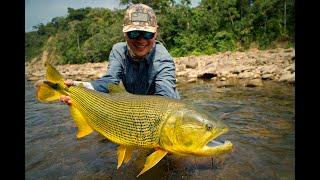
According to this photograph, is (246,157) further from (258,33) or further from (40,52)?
(40,52)

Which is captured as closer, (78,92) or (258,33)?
(78,92)

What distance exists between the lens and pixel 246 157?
181 inches

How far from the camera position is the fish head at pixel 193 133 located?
9.91 ft

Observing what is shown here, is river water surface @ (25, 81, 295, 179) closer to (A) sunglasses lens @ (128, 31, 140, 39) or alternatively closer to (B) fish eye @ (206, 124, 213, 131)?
(B) fish eye @ (206, 124, 213, 131)

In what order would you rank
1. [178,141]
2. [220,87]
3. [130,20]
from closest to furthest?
1. [178,141]
2. [130,20]
3. [220,87]

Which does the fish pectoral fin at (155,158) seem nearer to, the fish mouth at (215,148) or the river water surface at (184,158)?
the fish mouth at (215,148)

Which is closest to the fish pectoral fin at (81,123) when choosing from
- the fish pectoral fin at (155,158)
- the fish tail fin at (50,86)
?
the fish tail fin at (50,86)

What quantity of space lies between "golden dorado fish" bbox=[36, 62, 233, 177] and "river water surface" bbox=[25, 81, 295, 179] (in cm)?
71

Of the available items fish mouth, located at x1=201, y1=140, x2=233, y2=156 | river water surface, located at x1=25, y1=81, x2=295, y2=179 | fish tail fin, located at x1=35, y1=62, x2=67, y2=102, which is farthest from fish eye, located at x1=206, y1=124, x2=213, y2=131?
fish tail fin, located at x1=35, y1=62, x2=67, y2=102

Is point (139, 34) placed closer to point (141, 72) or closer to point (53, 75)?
point (141, 72)
